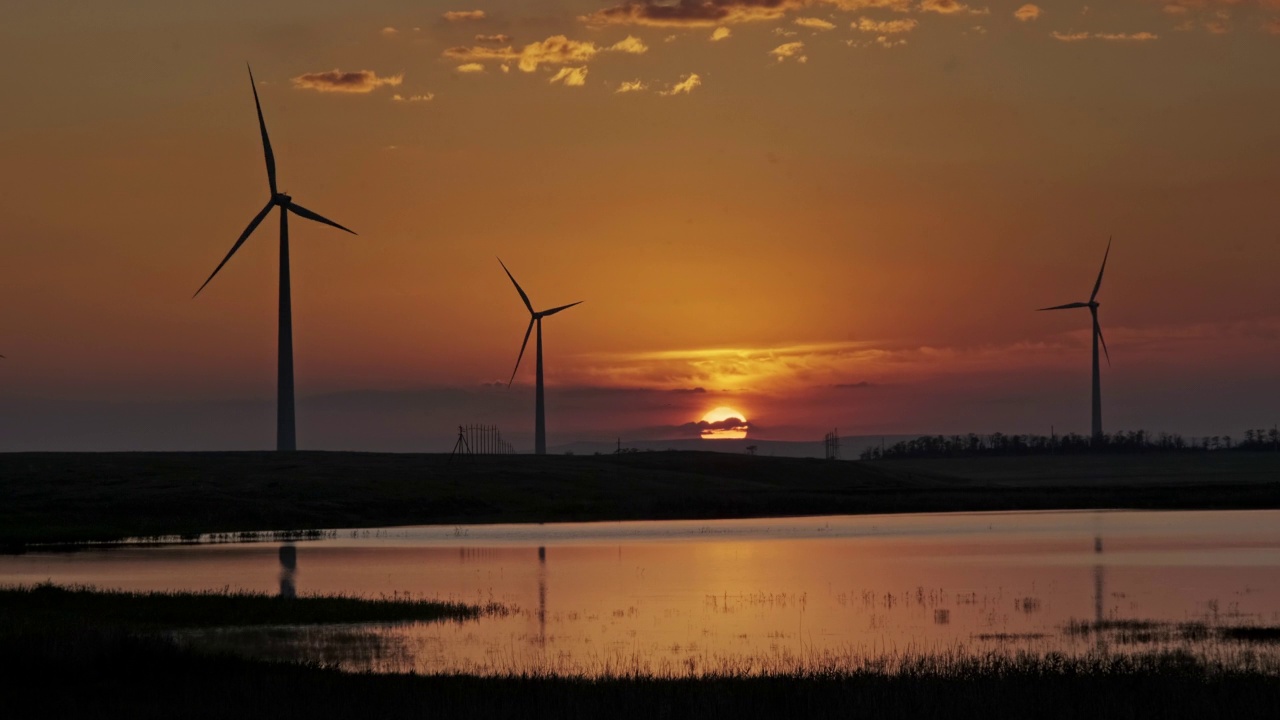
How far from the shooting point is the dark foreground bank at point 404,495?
95750mm

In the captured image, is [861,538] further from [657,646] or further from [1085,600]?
[657,646]

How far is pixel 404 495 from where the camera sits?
4380 inches

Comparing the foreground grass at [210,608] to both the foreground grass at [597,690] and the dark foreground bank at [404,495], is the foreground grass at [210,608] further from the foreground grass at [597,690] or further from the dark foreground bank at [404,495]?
the dark foreground bank at [404,495]

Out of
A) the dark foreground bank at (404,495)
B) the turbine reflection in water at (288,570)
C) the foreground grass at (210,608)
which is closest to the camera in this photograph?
the foreground grass at (210,608)

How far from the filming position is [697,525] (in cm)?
9450

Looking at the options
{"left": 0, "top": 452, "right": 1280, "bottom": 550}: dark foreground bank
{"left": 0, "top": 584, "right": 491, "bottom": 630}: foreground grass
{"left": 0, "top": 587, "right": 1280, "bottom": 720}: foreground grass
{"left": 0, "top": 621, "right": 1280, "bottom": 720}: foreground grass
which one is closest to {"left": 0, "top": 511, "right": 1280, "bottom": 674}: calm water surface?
{"left": 0, "top": 584, "right": 491, "bottom": 630}: foreground grass

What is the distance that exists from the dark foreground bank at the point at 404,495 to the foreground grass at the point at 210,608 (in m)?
36.3

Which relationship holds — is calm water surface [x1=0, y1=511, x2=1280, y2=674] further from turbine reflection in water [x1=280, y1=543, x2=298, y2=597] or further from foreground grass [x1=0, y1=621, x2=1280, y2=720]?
foreground grass [x1=0, y1=621, x2=1280, y2=720]

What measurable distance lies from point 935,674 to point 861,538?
167 ft

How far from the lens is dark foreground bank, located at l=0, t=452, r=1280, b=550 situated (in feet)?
314

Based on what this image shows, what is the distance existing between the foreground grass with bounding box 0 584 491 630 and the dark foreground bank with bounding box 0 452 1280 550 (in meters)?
36.3

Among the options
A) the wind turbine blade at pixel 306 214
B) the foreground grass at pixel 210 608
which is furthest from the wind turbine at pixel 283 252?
the foreground grass at pixel 210 608

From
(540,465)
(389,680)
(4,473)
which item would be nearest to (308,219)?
(4,473)

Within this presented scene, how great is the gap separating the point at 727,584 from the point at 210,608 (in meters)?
18.1
